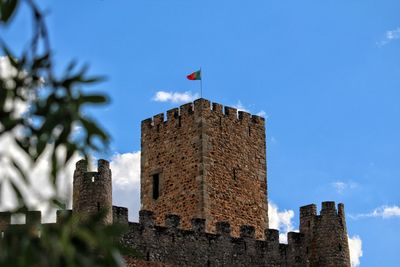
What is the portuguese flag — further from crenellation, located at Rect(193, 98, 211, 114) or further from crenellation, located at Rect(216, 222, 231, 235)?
crenellation, located at Rect(216, 222, 231, 235)

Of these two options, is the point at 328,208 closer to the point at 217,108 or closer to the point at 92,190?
the point at 217,108

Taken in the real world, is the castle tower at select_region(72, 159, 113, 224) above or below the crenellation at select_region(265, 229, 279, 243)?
above

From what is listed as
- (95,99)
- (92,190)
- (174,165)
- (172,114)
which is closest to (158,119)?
(172,114)

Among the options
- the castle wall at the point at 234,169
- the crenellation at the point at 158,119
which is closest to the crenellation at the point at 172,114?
the crenellation at the point at 158,119

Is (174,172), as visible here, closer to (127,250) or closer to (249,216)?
(249,216)

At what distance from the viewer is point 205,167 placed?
28812 mm

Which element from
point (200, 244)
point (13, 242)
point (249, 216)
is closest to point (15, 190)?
point (13, 242)

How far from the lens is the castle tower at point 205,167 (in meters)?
28.8

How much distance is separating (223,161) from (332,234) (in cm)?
396

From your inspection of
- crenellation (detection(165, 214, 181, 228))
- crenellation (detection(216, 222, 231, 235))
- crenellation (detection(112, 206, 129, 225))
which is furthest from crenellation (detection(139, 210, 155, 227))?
crenellation (detection(216, 222, 231, 235))

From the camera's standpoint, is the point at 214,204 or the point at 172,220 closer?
the point at 172,220

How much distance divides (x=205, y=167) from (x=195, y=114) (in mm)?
1769

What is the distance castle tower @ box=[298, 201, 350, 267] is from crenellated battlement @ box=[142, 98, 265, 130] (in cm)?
396

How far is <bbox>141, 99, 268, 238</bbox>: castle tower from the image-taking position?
28797 mm
